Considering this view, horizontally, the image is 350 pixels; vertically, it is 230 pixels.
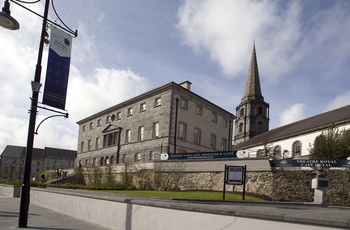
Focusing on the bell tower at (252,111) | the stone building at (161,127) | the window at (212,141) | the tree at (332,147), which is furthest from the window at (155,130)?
the bell tower at (252,111)

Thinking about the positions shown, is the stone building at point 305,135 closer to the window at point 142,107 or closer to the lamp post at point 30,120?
the window at point 142,107

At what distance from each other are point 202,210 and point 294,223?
239 centimetres

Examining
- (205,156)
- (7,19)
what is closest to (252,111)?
(205,156)

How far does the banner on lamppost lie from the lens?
10.9 meters

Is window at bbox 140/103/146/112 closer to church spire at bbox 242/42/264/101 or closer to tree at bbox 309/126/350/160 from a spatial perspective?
tree at bbox 309/126/350/160

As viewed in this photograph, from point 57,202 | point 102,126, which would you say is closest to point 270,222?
point 57,202

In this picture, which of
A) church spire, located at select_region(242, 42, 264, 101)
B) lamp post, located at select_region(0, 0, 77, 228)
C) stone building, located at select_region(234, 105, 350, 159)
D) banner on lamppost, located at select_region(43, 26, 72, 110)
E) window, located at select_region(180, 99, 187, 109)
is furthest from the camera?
church spire, located at select_region(242, 42, 264, 101)

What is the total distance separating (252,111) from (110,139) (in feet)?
140

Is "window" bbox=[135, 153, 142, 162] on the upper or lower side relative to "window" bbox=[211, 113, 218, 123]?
lower

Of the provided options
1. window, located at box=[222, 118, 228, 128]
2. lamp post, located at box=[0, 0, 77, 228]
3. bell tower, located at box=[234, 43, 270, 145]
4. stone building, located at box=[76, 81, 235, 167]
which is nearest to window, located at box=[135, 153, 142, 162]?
stone building, located at box=[76, 81, 235, 167]

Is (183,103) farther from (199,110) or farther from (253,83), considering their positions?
(253,83)

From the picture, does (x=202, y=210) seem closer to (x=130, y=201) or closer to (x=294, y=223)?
(x=294, y=223)

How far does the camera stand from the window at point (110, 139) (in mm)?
51969

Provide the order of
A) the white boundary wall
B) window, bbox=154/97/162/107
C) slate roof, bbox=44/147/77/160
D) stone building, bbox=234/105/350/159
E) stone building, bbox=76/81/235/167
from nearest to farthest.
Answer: the white boundary wall < stone building, bbox=76/81/235/167 < stone building, bbox=234/105/350/159 < window, bbox=154/97/162/107 < slate roof, bbox=44/147/77/160
